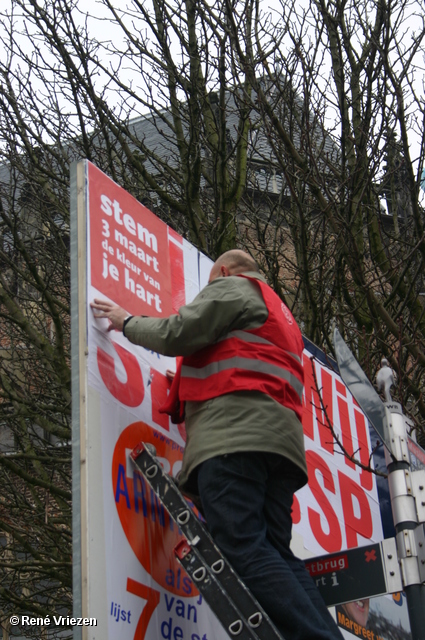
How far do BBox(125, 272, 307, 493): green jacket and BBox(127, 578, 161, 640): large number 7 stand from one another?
0.42 meters

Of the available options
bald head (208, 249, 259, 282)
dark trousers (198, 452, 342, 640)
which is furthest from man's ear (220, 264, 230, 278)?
dark trousers (198, 452, 342, 640)

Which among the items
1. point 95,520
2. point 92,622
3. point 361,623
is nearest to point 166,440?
point 95,520

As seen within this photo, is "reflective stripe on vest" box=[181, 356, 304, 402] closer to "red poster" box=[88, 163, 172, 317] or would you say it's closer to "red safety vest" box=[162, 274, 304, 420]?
"red safety vest" box=[162, 274, 304, 420]

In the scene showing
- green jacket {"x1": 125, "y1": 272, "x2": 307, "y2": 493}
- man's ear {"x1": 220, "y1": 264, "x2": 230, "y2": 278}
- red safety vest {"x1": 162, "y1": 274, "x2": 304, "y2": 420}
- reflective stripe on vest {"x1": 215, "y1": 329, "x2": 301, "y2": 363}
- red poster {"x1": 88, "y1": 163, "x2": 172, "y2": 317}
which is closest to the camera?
green jacket {"x1": 125, "y1": 272, "x2": 307, "y2": 493}

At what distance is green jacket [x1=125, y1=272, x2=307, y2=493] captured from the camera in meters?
3.50

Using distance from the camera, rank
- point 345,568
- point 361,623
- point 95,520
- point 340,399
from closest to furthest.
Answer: point 95,520 < point 345,568 < point 361,623 < point 340,399

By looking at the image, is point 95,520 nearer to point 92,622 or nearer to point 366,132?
point 92,622

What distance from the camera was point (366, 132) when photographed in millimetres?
8523

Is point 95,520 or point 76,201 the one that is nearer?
point 95,520

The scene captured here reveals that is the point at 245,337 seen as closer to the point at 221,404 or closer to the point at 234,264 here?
the point at 221,404

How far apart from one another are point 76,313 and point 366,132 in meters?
5.49

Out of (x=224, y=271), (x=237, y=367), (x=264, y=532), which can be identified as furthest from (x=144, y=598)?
(x=224, y=271)

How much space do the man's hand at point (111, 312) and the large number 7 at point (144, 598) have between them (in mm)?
1035

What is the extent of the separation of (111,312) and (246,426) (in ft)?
2.52
